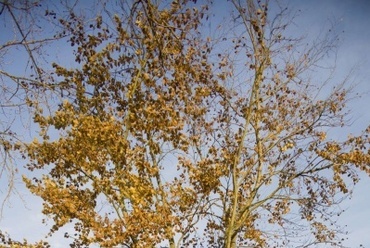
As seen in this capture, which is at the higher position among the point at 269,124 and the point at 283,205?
the point at 269,124

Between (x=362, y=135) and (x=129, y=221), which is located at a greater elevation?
(x=362, y=135)

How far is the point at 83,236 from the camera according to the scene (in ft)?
44.9

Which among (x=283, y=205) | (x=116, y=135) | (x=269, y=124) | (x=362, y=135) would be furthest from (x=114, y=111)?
(x=362, y=135)

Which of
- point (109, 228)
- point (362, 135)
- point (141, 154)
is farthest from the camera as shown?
point (362, 135)

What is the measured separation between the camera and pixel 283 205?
17.0m

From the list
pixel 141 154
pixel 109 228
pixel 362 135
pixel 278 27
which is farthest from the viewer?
pixel 278 27

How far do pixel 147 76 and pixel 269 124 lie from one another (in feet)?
20.8

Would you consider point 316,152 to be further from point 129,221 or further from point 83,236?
point 83,236

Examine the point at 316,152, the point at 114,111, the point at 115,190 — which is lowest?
the point at 115,190

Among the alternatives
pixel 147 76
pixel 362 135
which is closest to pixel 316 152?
pixel 362 135

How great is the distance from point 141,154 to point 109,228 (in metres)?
2.82

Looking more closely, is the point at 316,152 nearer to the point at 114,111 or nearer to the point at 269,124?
the point at 269,124

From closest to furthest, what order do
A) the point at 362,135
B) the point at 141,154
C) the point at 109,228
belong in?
1. the point at 109,228
2. the point at 141,154
3. the point at 362,135

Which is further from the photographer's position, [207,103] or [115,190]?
[207,103]
